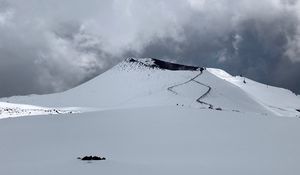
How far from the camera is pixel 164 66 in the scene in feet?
449

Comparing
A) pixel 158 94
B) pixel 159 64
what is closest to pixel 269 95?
pixel 159 64

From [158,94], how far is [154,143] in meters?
77.8

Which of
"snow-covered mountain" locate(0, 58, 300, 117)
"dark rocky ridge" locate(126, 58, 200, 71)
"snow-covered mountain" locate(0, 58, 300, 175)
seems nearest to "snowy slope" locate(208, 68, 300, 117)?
"snow-covered mountain" locate(0, 58, 300, 117)

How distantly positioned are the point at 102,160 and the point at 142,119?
1040 centimetres

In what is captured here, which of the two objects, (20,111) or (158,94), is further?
(158,94)

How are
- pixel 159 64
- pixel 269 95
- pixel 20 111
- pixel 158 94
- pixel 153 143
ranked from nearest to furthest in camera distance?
pixel 153 143 → pixel 20 111 → pixel 158 94 → pixel 269 95 → pixel 159 64

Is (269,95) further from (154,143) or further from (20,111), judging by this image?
(154,143)

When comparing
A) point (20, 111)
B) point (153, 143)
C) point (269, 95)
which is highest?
point (269, 95)

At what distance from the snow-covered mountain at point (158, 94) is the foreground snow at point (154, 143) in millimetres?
54877

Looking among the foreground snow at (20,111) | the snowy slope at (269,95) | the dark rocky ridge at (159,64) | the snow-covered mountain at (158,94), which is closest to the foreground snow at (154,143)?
the foreground snow at (20,111)

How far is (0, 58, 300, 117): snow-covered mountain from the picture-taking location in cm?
9156

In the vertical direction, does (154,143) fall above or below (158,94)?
below

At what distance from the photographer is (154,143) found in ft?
63.0

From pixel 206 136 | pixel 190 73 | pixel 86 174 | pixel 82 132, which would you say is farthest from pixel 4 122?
pixel 190 73
